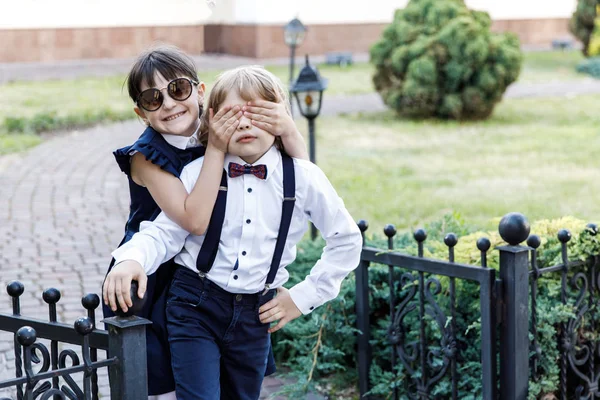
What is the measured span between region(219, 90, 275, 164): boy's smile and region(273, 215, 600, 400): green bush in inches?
57.8

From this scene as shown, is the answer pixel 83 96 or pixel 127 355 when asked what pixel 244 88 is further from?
pixel 83 96

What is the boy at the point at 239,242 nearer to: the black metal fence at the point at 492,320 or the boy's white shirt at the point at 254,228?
the boy's white shirt at the point at 254,228

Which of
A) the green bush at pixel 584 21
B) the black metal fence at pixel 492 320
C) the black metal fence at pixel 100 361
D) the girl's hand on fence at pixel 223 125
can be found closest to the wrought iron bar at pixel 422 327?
the black metal fence at pixel 492 320

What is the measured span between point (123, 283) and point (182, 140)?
1.79 feet

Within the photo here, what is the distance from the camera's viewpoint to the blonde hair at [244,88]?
2617mm

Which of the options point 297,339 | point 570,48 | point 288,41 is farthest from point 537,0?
point 297,339

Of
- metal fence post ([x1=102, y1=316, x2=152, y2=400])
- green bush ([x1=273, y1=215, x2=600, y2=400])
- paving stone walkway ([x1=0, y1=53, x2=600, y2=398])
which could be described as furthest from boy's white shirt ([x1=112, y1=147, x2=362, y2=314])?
paving stone walkway ([x1=0, y1=53, x2=600, y2=398])

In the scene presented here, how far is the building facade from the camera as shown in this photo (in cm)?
2366

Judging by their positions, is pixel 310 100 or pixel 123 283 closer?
Result: pixel 123 283

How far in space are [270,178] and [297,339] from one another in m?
2.24

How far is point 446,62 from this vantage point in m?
14.8

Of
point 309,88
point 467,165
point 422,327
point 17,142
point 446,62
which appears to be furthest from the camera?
point 446,62

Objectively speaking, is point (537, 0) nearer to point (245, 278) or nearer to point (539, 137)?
point (539, 137)

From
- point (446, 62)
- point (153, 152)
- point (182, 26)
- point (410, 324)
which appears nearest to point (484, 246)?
point (410, 324)
